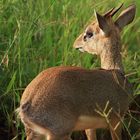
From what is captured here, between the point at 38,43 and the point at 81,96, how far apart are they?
1141 millimetres

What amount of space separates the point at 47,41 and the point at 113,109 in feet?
3.06

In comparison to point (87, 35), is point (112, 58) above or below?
below

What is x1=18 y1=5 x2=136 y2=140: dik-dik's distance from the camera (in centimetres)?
472

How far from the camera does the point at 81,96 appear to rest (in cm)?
489

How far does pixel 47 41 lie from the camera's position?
19.2 feet

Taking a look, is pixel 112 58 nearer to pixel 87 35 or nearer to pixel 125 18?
pixel 87 35

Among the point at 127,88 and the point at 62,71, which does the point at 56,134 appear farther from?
the point at 127,88

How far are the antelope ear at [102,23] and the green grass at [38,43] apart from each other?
1.18ft

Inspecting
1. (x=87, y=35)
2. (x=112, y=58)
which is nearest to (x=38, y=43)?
(x=87, y=35)

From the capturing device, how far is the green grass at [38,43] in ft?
18.0

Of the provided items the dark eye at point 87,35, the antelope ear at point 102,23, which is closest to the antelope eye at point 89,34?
the dark eye at point 87,35

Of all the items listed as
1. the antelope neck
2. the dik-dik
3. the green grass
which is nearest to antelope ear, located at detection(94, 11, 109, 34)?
the dik-dik

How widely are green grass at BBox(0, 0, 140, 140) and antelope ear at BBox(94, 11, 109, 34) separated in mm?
360

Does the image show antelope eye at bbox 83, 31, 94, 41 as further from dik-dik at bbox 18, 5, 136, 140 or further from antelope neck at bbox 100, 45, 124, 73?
antelope neck at bbox 100, 45, 124, 73
